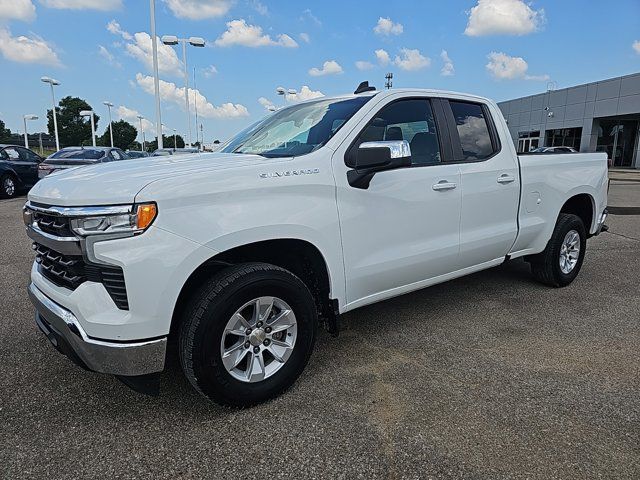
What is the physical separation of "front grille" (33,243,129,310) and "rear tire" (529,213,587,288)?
13.6 feet

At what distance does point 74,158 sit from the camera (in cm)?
1322

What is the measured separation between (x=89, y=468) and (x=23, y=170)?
15344mm

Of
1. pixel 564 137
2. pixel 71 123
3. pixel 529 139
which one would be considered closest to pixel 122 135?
pixel 71 123

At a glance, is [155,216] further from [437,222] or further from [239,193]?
[437,222]

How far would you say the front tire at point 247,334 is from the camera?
2.48 meters

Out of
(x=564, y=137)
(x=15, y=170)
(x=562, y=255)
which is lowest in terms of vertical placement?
(x=562, y=255)

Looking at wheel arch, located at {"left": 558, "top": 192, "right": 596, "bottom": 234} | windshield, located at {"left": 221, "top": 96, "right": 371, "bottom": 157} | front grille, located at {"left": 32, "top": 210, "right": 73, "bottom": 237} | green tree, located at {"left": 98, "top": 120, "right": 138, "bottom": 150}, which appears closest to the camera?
front grille, located at {"left": 32, "top": 210, "right": 73, "bottom": 237}

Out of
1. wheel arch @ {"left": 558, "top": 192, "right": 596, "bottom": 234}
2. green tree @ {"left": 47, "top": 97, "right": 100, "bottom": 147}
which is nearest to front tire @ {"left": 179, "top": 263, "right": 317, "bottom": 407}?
wheel arch @ {"left": 558, "top": 192, "right": 596, "bottom": 234}

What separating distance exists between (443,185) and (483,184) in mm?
528

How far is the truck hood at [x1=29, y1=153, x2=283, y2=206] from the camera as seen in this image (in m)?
2.32

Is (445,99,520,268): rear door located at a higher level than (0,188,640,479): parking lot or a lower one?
higher

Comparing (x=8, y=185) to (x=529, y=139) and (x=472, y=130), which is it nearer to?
(x=472, y=130)

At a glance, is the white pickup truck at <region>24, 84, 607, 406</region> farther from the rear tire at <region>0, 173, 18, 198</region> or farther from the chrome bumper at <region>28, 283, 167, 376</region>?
the rear tire at <region>0, 173, 18, 198</region>

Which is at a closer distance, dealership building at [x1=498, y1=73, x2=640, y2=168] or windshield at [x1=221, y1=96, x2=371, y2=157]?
windshield at [x1=221, y1=96, x2=371, y2=157]
